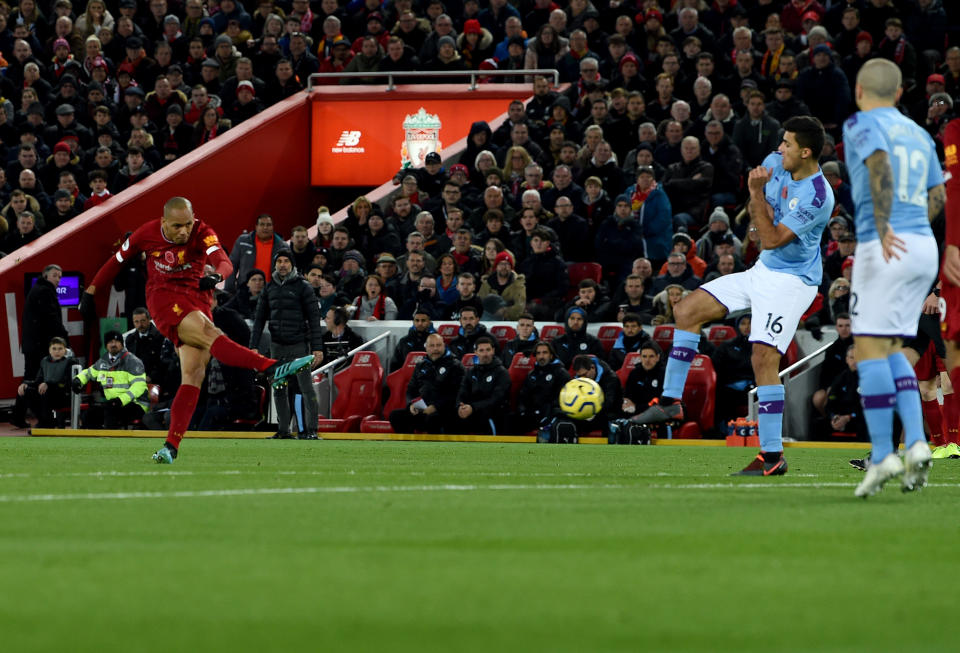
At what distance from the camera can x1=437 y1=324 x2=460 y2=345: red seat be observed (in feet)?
62.3

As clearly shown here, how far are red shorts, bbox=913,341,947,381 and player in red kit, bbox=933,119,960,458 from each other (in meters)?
2.27

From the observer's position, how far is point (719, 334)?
17.9m

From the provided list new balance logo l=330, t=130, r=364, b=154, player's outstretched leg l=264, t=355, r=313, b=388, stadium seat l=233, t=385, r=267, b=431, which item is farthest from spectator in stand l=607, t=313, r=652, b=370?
new balance logo l=330, t=130, r=364, b=154

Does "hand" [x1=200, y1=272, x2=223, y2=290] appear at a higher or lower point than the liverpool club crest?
lower

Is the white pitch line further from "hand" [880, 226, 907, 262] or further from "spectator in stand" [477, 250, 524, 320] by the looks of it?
"spectator in stand" [477, 250, 524, 320]

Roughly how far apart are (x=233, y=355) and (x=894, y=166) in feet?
19.7

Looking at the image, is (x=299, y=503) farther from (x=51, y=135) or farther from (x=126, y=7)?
(x=126, y=7)

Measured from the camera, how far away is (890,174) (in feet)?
22.4

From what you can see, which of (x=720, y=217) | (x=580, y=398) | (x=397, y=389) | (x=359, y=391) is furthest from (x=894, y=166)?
(x=359, y=391)

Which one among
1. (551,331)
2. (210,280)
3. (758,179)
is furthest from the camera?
(551,331)

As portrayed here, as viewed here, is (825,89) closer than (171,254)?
No

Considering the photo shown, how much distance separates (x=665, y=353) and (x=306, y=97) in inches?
427

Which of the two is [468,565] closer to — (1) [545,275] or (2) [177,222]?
(2) [177,222]

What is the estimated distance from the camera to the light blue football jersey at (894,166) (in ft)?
22.6
